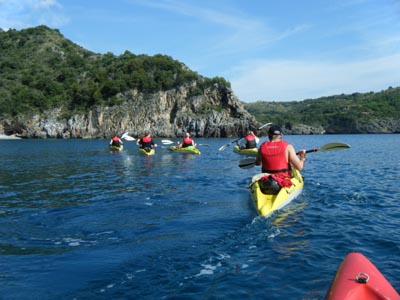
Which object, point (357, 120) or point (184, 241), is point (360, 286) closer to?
point (184, 241)

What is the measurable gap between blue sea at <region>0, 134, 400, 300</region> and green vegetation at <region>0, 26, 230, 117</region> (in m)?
94.6

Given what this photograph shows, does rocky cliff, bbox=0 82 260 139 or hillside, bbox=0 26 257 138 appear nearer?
rocky cliff, bbox=0 82 260 139

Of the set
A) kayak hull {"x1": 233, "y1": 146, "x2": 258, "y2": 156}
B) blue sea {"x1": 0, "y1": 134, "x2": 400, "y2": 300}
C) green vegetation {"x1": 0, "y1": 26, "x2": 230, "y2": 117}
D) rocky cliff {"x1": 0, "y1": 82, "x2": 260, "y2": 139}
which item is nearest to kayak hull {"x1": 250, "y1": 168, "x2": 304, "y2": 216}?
blue sea {"x1": 0, "y1": 134, "x2": 400, "y2": 300}

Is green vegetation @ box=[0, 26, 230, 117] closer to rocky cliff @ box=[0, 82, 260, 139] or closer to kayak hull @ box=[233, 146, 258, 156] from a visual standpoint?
rocky cliff @ box=[0, 82, 260, 139]

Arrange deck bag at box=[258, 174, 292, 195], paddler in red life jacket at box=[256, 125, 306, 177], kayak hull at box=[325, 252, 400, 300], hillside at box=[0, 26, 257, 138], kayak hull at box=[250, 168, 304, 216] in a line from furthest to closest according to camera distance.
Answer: hillside at box=[0, 26, 257, 138] < paddler in red life jacket at box=[256, 125, 306, 177] < deck bag at box=[258, 174, 292, 195] < kayak hull at box=[250, 168, 304, 216] < kayak hull at box=[325, 252, 400, 300]

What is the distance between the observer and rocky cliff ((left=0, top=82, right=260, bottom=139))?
96000 mm

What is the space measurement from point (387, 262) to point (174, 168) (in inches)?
591

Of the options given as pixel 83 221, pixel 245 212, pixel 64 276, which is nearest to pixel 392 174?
pixel 245 212

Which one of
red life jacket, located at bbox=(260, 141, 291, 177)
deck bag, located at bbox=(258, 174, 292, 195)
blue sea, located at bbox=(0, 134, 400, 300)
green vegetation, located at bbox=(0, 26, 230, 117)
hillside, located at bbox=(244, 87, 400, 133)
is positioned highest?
green vegetation, located at bbox=(0, 26, 230, 117)

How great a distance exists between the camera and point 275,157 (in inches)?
379

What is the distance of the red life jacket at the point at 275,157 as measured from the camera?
31.4ft

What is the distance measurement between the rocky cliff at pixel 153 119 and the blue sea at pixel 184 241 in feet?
277

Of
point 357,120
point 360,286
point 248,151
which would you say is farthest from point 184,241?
point 357,120

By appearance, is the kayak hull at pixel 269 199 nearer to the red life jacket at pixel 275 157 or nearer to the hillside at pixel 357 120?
the red life jacket at pixel 275 157
